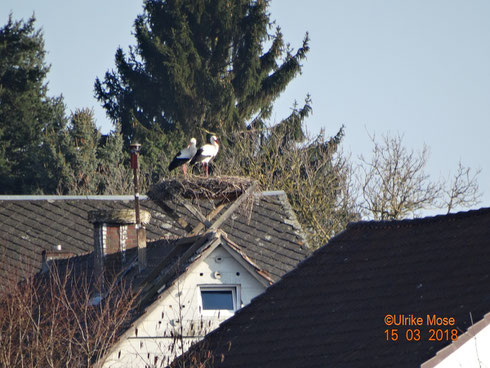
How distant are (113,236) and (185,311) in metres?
2.10

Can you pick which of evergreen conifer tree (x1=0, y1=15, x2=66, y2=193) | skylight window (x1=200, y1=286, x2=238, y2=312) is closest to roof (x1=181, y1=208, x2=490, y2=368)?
skylight window (x1=200, y1=286, x2=238, y2=312)

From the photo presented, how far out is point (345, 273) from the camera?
1327 cm

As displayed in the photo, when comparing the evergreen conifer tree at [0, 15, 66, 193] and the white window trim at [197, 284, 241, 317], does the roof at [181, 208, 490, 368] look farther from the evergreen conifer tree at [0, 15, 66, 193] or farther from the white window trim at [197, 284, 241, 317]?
the evergreen conifer tree at [0, 15, 66, 193]

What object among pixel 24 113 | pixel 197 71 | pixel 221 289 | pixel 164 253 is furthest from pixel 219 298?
pixel 197 71

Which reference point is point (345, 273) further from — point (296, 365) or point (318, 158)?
point (318, 158)

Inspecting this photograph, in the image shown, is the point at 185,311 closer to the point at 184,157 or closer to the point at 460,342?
the point at 184,157

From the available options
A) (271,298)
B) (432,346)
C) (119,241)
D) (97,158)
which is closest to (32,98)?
(97,158)

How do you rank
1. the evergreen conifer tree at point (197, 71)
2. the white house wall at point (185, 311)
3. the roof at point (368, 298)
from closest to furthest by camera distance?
the roof at point (368, 298), the white house wall at point (185, 311), the evergreen conifer tree at point (197, 71)

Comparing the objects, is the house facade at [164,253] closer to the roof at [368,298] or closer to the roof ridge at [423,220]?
the roof at [368,298]

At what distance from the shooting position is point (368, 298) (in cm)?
1249

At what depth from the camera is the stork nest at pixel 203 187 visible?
59.0 feet

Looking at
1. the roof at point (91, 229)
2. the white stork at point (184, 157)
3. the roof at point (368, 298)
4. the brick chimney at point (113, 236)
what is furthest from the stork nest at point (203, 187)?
the roof at point (368, 298)

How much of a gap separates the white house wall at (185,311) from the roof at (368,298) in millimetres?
3114

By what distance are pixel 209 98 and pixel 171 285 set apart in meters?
30.8
